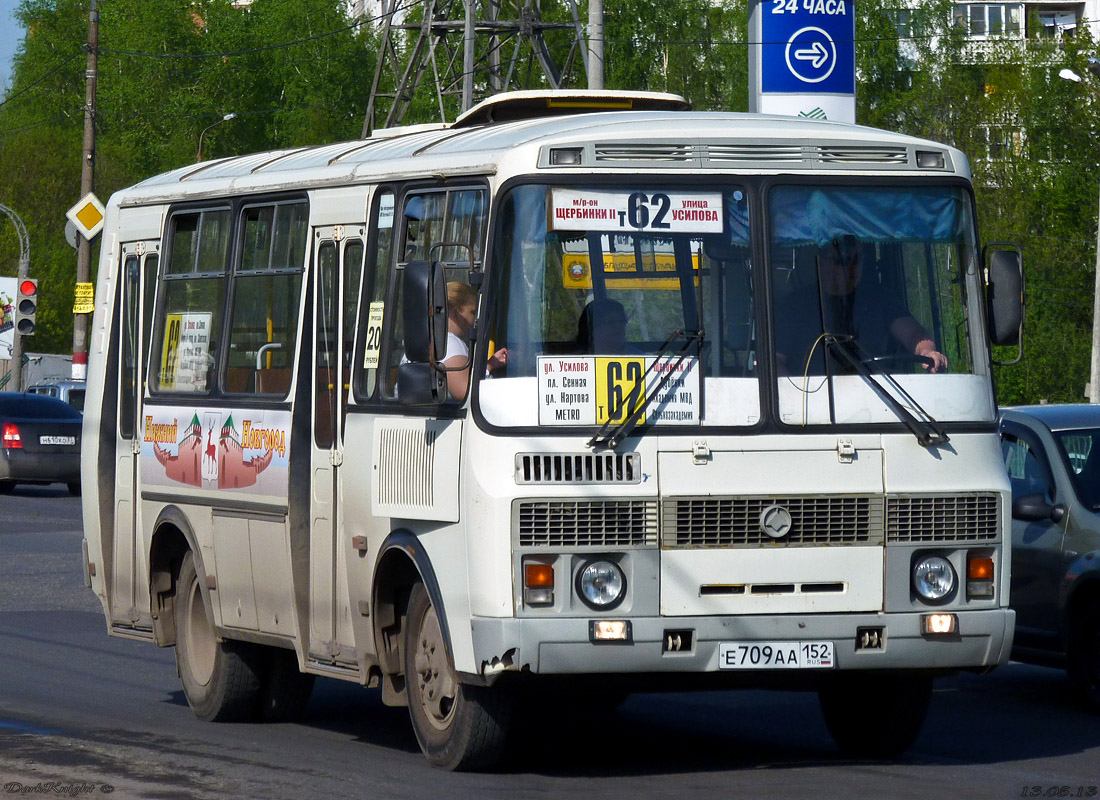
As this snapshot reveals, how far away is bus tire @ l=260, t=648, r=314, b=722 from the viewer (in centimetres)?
1109

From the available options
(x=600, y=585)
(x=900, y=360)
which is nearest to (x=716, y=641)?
(x=600, y=585)

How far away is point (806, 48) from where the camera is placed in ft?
59.9

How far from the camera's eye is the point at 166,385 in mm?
11656

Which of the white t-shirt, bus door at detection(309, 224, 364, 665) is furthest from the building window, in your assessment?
the white t-shirt

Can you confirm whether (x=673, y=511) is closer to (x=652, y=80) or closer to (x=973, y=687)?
(x=973, y=687)

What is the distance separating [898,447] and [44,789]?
3.66 metres

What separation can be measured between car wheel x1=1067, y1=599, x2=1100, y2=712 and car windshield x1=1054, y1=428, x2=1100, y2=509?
2.05 ft

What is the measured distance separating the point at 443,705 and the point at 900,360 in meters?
2.39

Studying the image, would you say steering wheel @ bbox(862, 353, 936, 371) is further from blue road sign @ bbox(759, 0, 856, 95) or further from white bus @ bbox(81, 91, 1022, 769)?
blue road sign @ bbox(759, 0, 856, 95)

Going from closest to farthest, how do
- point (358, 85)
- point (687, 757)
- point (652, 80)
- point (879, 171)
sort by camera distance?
point (879, 171), point (687, 757), point (652, 80), point (358, 85)

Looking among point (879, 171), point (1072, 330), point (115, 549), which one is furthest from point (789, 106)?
point (1072, 330)

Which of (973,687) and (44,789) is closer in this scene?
(44,789)

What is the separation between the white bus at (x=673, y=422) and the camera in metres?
8.22

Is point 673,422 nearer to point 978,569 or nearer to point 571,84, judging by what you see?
point 978,569
